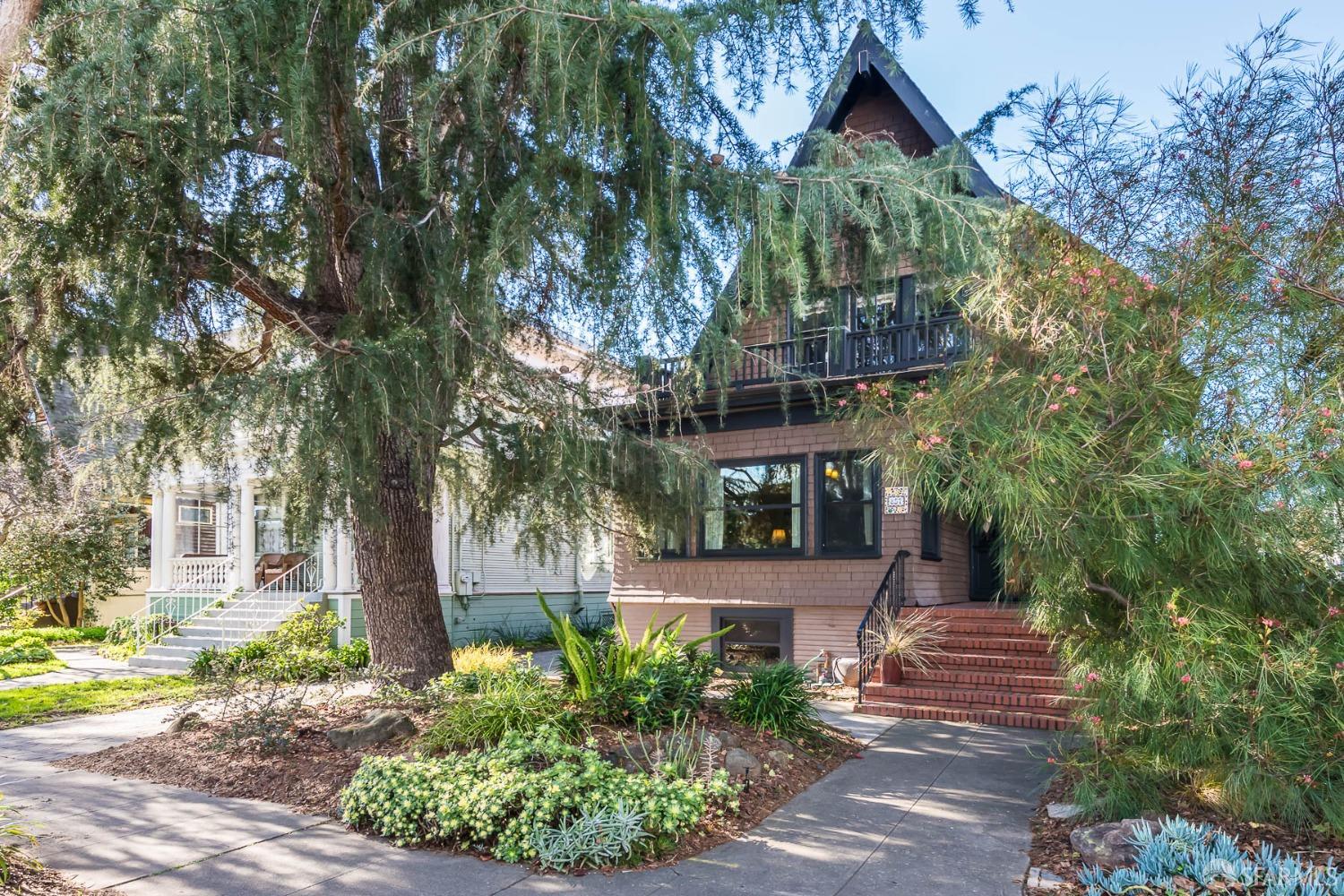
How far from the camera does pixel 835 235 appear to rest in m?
6.19

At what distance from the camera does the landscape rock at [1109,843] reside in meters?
4.43

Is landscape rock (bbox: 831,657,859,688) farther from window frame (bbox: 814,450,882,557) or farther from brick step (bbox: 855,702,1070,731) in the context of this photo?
brick step (bbox: 855,702,1070,731)

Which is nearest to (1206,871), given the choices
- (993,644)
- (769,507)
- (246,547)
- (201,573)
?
(993,644)

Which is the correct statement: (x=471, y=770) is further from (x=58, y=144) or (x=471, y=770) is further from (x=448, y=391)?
(x=58, y=144)

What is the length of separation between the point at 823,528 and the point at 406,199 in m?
6.82

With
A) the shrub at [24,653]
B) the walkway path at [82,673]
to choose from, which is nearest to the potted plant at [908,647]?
the walkway path at [82,673]

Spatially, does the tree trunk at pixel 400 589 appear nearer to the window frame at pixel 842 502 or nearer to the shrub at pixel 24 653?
the window frame at pixel 842 502

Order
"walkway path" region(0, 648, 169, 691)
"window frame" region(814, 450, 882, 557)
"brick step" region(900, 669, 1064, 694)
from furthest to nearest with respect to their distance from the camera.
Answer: "walkway path" region(0, 648, 169, 691), "window frame" region(814, 450, 882, 557), "brick step" region(900, 669, 1064, 694)

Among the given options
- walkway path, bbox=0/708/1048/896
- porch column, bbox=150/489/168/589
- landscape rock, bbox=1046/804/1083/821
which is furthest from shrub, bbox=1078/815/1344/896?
porch column, bbox=150/489/168/589

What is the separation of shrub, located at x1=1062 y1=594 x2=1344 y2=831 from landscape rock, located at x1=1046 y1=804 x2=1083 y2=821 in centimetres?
16

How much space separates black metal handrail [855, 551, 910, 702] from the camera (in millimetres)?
9719

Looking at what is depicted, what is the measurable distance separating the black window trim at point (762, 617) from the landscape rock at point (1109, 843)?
6868 mm

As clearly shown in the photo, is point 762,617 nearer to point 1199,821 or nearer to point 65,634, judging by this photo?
point 1199,821

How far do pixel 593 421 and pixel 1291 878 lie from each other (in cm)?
547
